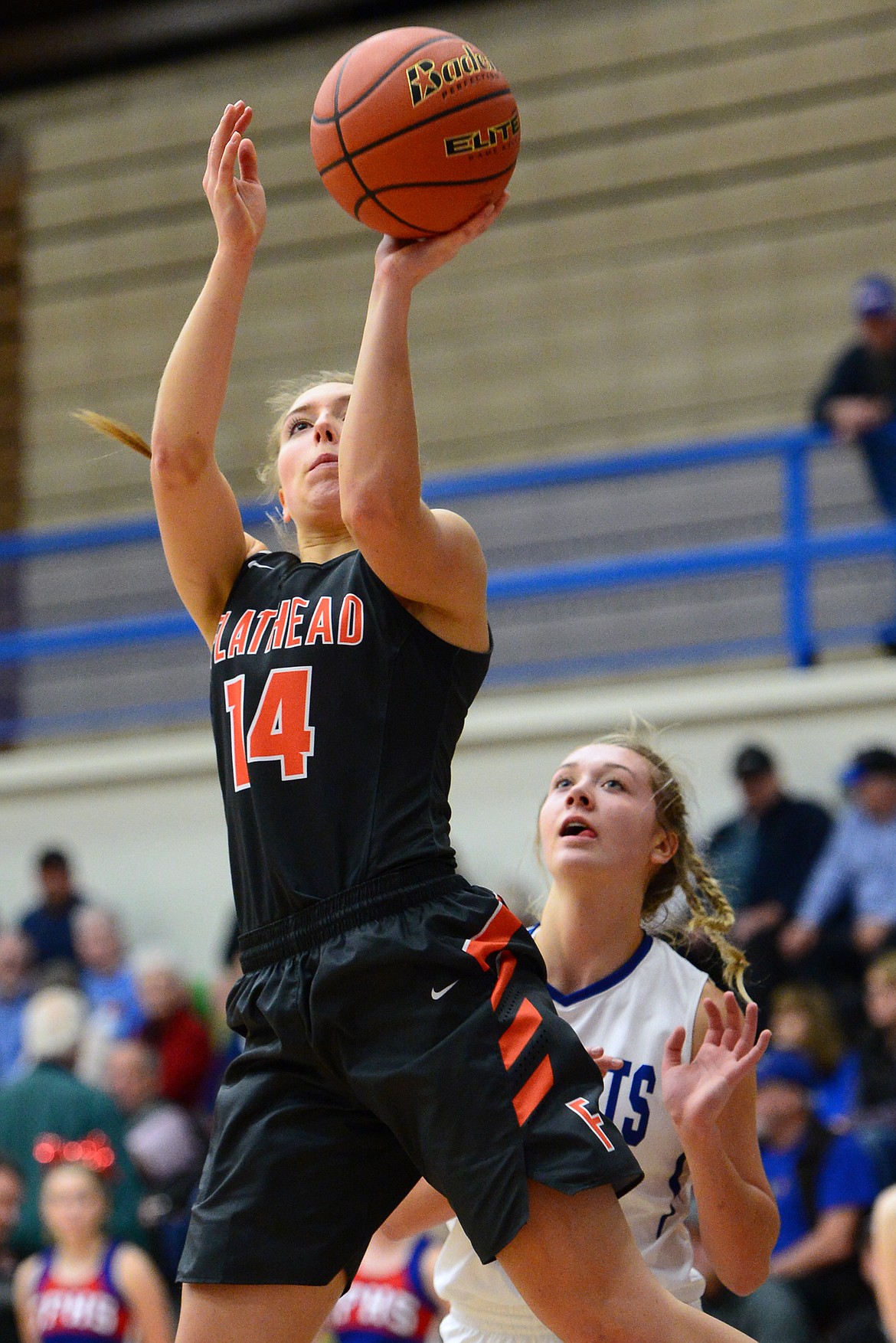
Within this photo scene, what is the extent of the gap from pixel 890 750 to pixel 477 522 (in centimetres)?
320

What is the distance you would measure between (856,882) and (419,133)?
5372mm

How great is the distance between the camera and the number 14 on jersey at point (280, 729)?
2752mm

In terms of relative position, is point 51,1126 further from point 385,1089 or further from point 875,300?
point 385,1089

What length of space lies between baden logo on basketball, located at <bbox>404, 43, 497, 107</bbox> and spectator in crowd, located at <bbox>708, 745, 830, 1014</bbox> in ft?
17.3

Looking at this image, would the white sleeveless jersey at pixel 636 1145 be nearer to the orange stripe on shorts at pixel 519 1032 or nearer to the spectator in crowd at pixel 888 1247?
the orange stripe on shorts at pixel 519 1032

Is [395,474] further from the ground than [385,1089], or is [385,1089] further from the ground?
[395,474]

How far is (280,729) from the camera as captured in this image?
277 centimetres

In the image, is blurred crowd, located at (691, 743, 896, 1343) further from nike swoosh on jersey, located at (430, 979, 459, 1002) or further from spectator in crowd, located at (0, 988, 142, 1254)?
nike swoosh on jersey, located at (430, 979, 459, 1002)

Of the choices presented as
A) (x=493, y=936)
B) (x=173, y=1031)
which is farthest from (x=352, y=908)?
(x=173, y=1031)

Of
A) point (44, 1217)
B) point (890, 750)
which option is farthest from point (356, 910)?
point (890, 750)

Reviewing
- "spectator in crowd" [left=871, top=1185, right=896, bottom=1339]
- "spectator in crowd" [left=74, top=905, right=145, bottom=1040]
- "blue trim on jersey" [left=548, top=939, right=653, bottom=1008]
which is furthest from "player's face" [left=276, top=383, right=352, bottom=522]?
"spectator in crowd" [left=74, top=905, right=145, bottom=1040]

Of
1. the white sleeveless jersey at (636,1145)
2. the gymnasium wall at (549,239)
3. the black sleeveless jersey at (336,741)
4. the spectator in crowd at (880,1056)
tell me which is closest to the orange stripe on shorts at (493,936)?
the black sleeveless jersey at (336,741)

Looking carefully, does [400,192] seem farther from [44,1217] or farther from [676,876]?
[44,1217]

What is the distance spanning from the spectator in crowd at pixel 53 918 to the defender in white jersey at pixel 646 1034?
21.9 feet
